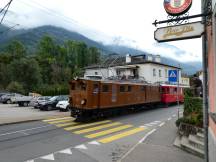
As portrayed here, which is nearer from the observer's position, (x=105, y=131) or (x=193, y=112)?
(x=193, y=112)

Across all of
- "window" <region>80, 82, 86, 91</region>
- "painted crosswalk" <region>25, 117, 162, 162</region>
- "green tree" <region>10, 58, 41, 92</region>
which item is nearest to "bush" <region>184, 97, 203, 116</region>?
"painted crosswalk" <region>25, 117, 162, 162</region>

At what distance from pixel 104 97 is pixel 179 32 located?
16655mm

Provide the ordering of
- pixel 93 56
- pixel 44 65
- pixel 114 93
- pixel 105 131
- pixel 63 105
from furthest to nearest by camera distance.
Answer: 1. pixel 93 56
2. pixel 44 65
3. pixel 63 105
4. pixel 114 93
5. pixel 105 131

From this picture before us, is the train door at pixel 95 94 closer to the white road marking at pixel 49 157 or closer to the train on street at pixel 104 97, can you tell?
the train on street at pixel 104 97

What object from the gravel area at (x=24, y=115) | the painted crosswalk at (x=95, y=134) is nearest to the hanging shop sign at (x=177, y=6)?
the painted crosswalk at (x=95, y=134)

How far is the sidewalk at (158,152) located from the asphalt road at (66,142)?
2.06 ft

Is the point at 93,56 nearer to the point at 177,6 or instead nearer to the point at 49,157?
the point at 49,157

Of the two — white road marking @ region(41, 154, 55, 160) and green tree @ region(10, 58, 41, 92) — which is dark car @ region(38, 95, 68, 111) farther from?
green tree @ region(10, 58, 41, 92)

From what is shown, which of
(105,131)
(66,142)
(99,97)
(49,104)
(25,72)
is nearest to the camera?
(66,142)

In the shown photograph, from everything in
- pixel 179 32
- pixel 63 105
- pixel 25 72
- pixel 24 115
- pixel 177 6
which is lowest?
pixel 24 115

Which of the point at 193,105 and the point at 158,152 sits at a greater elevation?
the point at 193,105

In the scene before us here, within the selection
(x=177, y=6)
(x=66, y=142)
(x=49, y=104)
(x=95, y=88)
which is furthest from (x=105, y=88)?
(x=177, y=6)

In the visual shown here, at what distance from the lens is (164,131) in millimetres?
16047

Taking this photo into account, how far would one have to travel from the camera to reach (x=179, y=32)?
6539 mm
